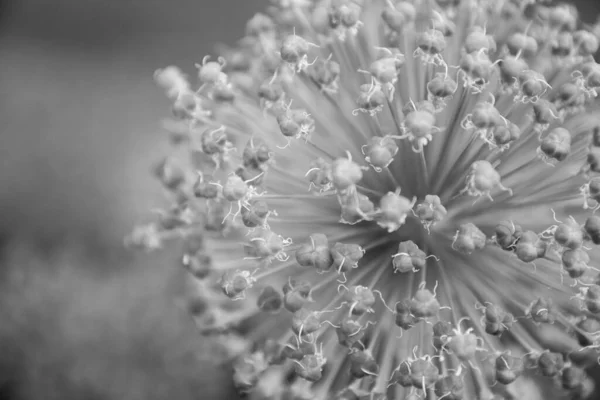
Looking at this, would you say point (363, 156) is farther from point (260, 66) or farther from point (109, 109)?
point (109, 109)

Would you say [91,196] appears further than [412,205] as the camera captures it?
Yes

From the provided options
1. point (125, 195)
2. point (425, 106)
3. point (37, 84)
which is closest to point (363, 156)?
point (425, 106)

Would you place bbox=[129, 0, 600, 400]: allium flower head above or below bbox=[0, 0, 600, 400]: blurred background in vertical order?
below

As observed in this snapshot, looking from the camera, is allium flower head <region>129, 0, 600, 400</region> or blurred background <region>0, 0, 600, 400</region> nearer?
allium flower head <region>129, 0, 600, 400</region>

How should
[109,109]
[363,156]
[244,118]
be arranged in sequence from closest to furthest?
[363,156] < [244,118] < [109,109]

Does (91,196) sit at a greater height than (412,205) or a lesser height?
greater
